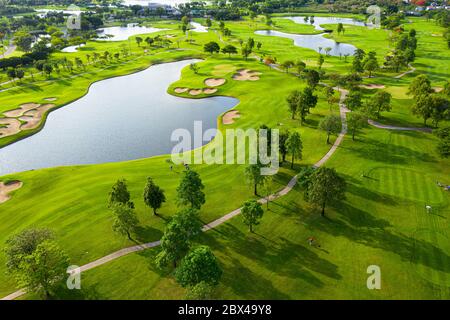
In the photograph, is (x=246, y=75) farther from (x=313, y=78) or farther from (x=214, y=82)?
(x=313, y=78)

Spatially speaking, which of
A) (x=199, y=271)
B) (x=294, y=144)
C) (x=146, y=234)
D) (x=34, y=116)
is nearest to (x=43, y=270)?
(x=146, y=234)

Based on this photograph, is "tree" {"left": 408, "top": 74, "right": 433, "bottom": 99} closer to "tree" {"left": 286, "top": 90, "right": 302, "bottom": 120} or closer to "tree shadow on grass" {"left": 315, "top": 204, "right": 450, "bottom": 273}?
"tree" {"left": 286, "top": 90, "right": 302, "bottom": 120}

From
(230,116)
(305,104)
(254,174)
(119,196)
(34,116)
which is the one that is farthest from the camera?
(34,116)

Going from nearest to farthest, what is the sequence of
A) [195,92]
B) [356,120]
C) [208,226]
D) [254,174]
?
[208,226] < [254,174] < [356,120] < [195,92]

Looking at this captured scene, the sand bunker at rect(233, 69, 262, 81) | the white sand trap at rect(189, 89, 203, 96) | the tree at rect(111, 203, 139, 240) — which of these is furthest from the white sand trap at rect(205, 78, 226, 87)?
the tree at rect(111, 203, 139, 240)

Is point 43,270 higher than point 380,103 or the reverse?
the reverse

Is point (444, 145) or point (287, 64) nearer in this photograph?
point (444, 145)

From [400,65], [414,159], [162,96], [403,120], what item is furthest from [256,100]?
[400,65]
